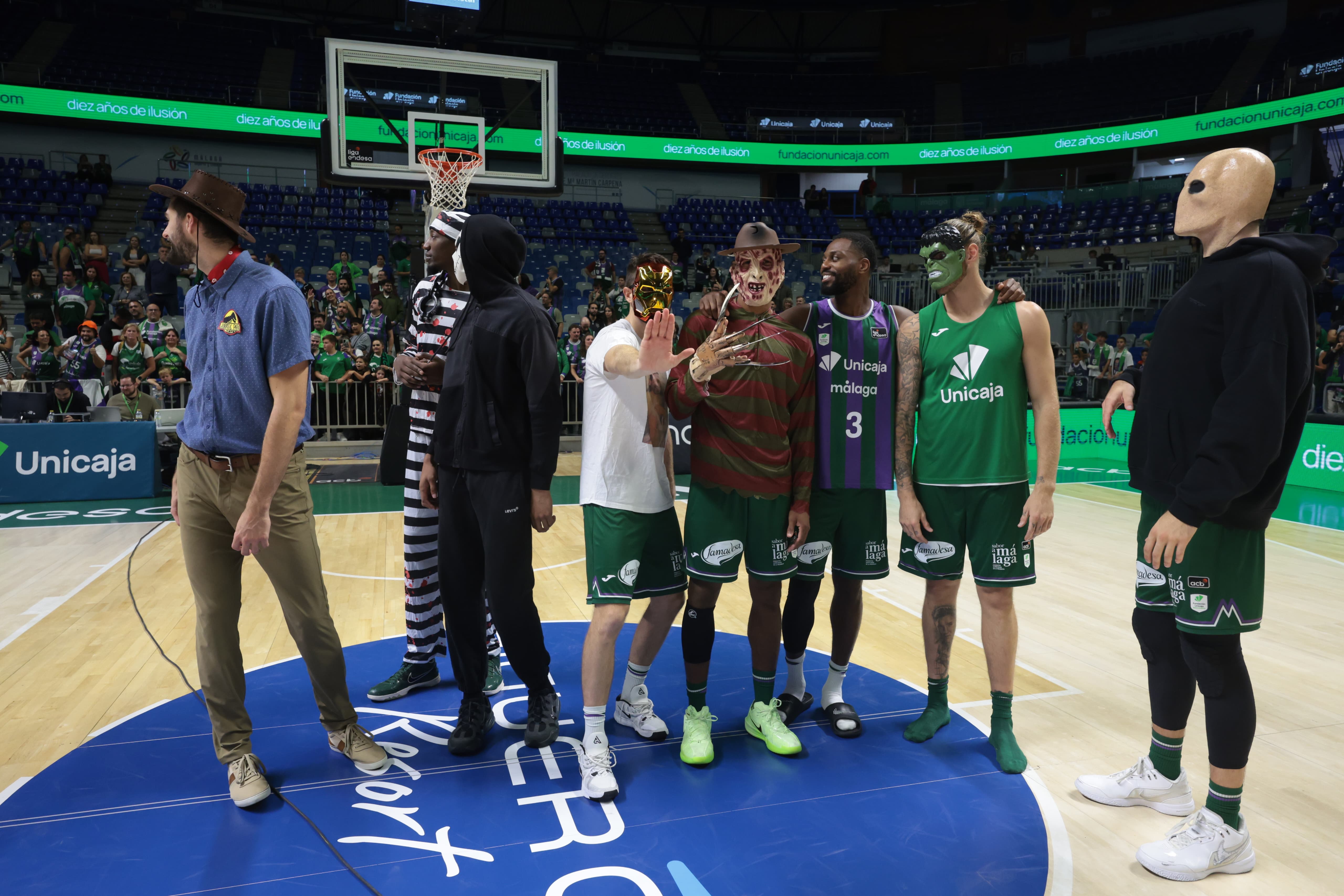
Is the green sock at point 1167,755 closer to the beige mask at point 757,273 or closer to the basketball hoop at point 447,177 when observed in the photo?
the beige mask at point 757,273

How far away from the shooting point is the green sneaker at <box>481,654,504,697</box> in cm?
402

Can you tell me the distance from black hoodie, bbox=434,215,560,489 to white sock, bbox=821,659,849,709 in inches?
60.2

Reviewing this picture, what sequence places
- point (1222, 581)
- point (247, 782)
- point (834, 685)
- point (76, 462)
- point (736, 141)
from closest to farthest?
point (1222, 581), point (247, 782), point (834, 685), point (76, 462), point (736, 141)

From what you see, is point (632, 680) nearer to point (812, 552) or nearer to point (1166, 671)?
point (812, 552)

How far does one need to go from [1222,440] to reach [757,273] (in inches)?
62.9

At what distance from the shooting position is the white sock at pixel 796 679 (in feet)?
12.4

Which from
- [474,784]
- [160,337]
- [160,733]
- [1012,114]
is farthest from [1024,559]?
[1012,114]

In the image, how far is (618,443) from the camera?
3135mm

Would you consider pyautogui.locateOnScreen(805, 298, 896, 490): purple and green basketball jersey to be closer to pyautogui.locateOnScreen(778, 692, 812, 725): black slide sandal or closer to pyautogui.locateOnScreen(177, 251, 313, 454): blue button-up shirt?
pyautogui.locateOnScreen(778, 692, 812, 725): black slide sandal

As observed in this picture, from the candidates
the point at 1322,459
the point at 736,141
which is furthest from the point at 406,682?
the point at 736,141

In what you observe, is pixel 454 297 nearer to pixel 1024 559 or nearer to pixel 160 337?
pixel 1024 559

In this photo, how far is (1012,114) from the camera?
26266 mm

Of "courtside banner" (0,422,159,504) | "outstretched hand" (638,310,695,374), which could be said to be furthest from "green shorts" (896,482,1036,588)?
"courtside banner" (0,422,159,504)

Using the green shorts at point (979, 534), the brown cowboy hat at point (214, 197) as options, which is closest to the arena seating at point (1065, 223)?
the green shorts at point (979, 534)
